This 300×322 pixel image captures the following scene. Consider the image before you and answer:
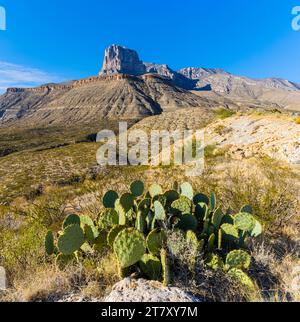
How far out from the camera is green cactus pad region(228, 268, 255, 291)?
3.42 m

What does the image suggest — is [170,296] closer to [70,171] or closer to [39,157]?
[70,171]

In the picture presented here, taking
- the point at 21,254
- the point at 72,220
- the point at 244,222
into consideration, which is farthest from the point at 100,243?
the point at 244,222

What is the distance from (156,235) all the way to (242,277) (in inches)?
47.8

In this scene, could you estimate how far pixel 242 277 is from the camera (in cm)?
353

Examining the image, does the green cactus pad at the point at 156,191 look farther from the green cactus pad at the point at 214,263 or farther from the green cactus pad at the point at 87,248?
the green cactus pad at the point at 214,263

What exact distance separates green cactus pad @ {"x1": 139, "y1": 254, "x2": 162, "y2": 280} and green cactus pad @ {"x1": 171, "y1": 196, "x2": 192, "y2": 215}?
1127 millimetres

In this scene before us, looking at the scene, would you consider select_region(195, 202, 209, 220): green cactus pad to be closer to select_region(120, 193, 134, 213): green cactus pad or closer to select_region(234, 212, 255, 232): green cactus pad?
select_region(234, 212, 255, 232): green cactus pad

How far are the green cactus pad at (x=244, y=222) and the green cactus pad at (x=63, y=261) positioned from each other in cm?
262

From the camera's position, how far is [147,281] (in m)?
3.44

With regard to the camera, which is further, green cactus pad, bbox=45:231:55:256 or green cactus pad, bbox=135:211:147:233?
green cactus pad, bbox=45:231:55:256

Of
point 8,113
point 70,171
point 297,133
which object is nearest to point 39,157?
point 70,171

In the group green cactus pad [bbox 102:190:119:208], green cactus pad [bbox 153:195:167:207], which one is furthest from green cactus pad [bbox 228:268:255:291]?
green cactus pad [bbox 102:190:119:208]

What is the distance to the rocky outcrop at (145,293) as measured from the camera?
9.97ft

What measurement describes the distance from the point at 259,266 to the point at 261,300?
1.00 m
